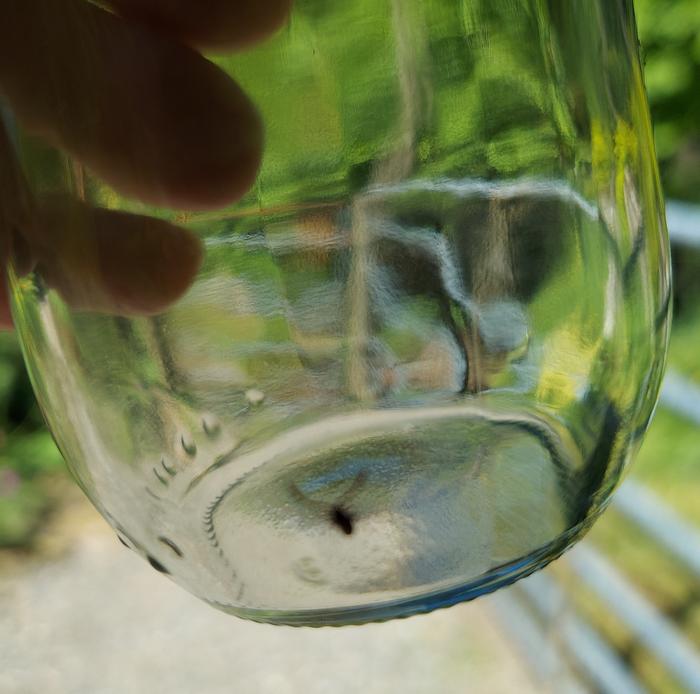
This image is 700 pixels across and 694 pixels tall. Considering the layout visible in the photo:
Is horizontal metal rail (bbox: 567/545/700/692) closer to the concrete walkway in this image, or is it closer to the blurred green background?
the blurred green background

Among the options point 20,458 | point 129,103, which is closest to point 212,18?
point 129,103

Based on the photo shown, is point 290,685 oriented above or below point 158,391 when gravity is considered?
below

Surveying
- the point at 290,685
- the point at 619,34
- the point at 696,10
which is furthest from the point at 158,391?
the point at 290,685

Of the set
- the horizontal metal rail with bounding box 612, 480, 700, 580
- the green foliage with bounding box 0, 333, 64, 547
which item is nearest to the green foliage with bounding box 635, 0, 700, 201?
the horizontal metal rail with bounding box 612, 480, 700, 580

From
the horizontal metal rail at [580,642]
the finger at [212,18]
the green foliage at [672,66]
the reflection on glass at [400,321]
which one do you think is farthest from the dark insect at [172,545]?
the horizontal metal rail at [580,642]

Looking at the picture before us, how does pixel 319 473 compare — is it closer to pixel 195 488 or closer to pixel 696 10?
pixel 195 488

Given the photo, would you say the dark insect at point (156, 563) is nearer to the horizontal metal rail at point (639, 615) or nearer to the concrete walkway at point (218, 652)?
the horizontal metal rail at point (639, 615)
